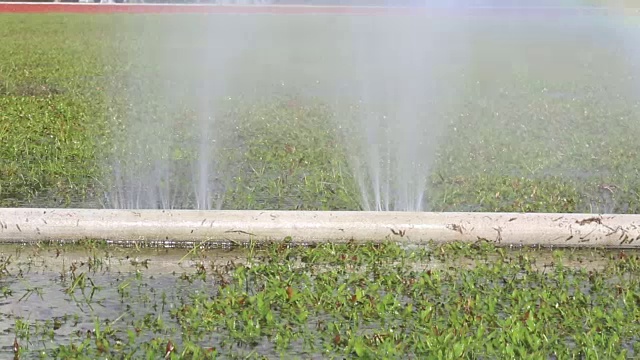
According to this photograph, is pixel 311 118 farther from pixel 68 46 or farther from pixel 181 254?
pixel 68 46

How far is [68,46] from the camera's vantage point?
19375 millimetres

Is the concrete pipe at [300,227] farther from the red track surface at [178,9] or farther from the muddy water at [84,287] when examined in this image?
the red track surface at [178,9]

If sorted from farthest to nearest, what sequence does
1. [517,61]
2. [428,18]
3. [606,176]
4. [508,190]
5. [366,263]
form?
[428,18], [517,61], [606,176], [508,190], [366,263]

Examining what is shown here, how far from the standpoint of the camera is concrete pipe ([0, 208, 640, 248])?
20.6ft

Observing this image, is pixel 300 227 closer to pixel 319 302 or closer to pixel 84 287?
pixel 319 302

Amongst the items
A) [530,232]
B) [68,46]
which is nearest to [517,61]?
[68,46]

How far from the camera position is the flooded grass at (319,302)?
16.0 feet

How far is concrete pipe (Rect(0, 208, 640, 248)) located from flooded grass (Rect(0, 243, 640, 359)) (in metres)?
0.06

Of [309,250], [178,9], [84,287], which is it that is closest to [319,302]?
[309,250]

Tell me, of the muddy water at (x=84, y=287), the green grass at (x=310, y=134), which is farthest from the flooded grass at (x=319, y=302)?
the green grass at (x=310, y=134)

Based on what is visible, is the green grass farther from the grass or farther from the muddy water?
the muddy water

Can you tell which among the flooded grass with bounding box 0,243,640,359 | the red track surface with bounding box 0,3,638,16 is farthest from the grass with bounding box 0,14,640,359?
the red track surface with bounding box 0,3,638,16

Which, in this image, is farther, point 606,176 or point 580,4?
point 580,4

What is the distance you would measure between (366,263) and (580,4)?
98.8ft
